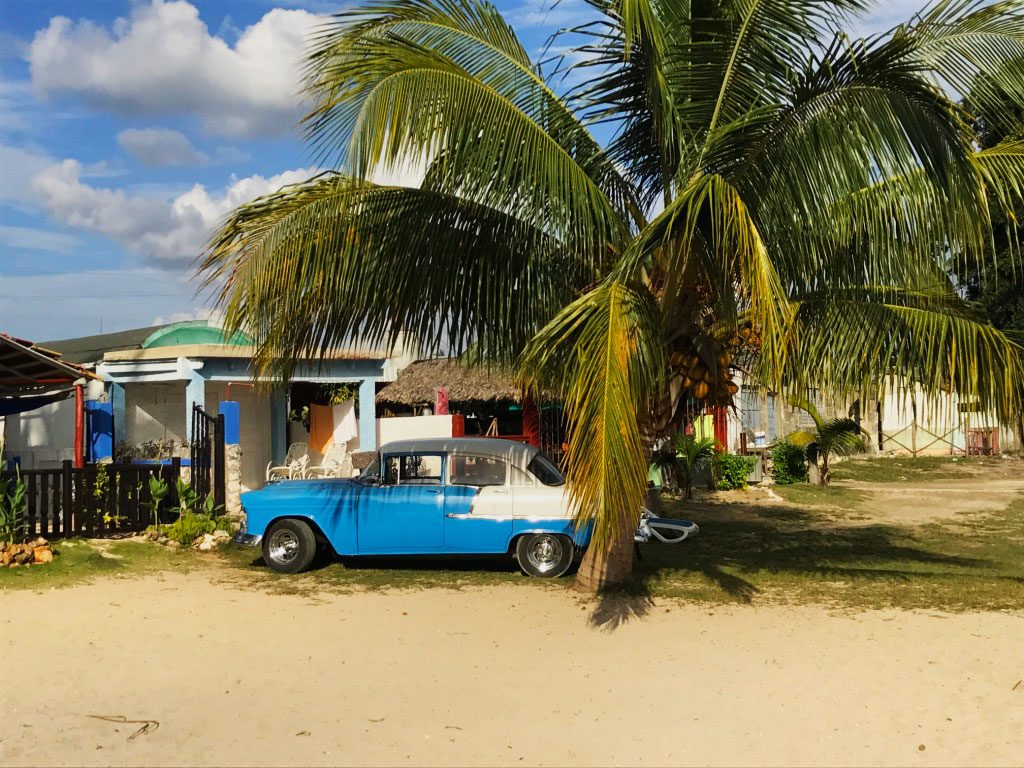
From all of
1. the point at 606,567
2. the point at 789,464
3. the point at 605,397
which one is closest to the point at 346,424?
the point at 789,464

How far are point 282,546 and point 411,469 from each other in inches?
66.9

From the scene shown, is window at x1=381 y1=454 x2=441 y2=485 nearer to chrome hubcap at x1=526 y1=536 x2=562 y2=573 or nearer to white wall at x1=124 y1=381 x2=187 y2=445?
chrome hubcap at x1=526 y1=536 x2=562 y2=573

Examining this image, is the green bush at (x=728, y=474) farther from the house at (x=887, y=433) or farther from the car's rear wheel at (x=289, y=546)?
the car's rear wheel at (x=289, y=546)

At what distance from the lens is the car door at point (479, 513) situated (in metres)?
10.1

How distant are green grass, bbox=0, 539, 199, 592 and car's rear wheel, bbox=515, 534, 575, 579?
3.83 metres

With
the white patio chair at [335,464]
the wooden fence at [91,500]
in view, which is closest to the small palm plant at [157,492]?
the wooden fence at [91,500]

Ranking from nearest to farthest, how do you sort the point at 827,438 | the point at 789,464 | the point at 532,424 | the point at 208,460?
1. the point at 208,460
2. the point at 532,424
3. the point at 827,438
4. the point at 789,464

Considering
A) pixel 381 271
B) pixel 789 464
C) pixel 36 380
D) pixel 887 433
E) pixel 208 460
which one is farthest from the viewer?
pixel 887 433

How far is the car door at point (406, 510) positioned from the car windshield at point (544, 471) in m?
0.99

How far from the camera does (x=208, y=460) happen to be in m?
13.2

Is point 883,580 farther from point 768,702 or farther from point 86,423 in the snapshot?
point 86,423

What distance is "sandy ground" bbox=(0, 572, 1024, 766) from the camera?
217 inches

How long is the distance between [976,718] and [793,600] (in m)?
3.31

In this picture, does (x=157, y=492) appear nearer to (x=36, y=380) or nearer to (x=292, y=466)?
(x=36, y=380)
